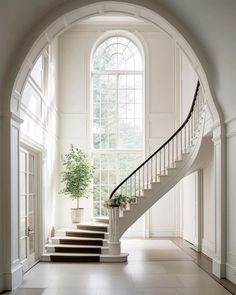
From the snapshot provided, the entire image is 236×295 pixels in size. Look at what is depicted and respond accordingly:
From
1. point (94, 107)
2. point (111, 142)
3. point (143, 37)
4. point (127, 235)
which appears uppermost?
point (143, 37)

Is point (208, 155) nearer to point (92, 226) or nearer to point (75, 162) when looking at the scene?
point (92, 226)

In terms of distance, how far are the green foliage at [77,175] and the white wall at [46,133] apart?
0.37 meters

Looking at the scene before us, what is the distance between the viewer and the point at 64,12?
6.56 meters

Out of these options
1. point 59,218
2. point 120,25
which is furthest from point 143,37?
point 59,218

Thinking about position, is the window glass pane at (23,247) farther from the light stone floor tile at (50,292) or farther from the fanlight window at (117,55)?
the fanlight window at (117,55)

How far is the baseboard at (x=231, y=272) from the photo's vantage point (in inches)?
271

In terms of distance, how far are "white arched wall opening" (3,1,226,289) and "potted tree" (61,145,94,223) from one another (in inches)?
204

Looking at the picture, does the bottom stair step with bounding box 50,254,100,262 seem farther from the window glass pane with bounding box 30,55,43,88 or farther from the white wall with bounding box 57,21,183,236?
the white wall with bounding box 57,21,183,236

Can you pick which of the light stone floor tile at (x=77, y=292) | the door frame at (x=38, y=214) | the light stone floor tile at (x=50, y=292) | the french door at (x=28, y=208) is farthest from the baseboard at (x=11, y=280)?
the door frame at (x=38, y=214)

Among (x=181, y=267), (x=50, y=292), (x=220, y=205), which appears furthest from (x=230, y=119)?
(x=50, y=292)

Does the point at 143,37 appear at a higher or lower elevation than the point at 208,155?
higher

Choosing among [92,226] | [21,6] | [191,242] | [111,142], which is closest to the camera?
[21,6]

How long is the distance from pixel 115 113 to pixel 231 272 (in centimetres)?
789

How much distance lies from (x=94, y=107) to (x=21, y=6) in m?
8.04
